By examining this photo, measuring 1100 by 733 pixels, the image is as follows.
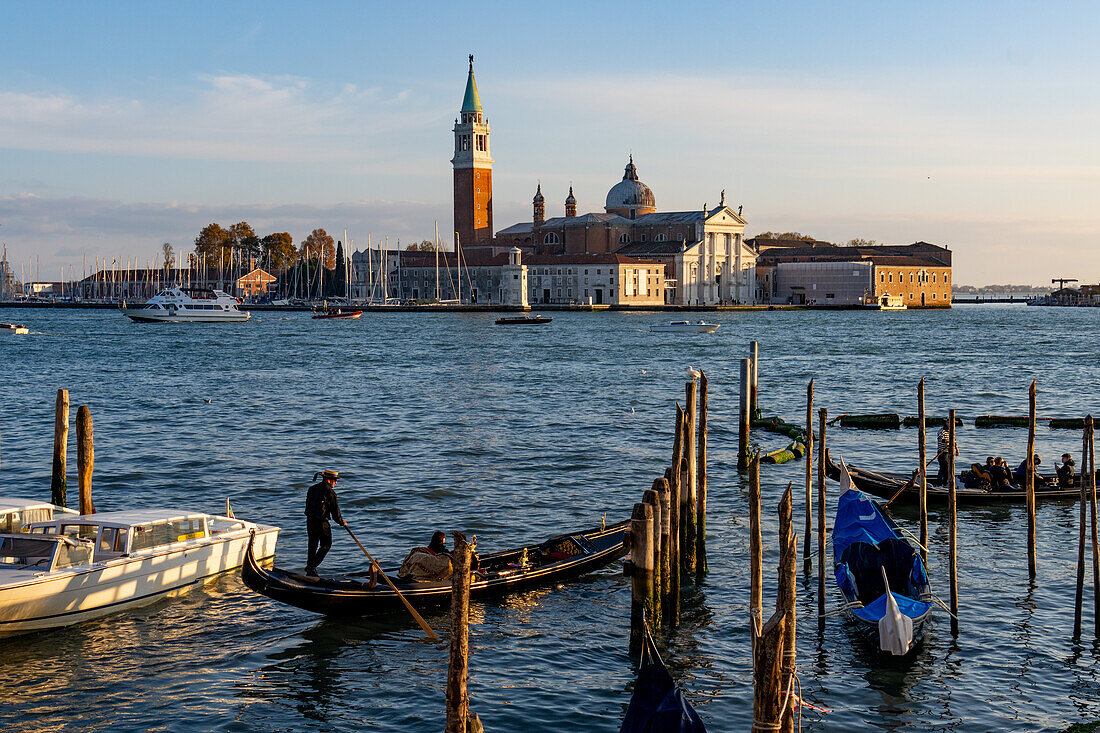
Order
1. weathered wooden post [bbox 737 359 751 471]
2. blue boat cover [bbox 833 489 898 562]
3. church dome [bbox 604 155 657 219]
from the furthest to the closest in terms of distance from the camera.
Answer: church dome [bbox 604 155 657 219]
weathered wooden post [bbox 737 359 751 471]
blue boat cover [bbox 833 489 898 562]

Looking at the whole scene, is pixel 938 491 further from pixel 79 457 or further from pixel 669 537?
pixel 79 457

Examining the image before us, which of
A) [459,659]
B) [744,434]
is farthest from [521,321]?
[459,659]

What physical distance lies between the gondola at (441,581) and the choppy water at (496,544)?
8.1 inches

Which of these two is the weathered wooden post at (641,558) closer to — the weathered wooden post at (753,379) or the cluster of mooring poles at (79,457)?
the cluster of mooring poles at (79,457)

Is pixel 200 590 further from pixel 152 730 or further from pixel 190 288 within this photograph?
pixel 190 288

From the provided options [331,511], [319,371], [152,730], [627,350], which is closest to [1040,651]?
[331,511]

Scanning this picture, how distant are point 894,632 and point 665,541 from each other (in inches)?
83.3

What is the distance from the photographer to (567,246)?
111500mm

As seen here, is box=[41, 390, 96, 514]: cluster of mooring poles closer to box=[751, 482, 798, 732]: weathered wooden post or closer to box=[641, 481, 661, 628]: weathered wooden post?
box=[641, 481, 661, 628]: weathered wooden post

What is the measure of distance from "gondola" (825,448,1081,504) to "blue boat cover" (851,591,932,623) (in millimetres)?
Result: 5291

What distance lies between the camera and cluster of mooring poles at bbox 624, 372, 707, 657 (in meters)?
9.38

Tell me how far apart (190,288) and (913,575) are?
4436 inches

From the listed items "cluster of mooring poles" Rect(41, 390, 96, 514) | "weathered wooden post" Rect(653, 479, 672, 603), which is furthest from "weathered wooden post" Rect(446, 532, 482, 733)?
"cluster of mooring poles" Rect(41, 390, 96, 514)

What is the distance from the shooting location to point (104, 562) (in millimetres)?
10477
